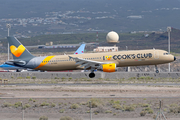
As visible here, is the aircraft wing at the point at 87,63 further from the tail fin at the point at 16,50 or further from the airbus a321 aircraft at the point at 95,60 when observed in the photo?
the tail fin at the point at 16,50

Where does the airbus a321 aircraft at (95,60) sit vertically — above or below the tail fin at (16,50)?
below

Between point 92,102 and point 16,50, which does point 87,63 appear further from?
point 92,102

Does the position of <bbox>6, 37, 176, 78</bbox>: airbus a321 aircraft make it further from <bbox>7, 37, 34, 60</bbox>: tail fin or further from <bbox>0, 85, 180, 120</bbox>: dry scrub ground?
<bbox>0, 85, 180, 120</bbox>: dry scrub ground

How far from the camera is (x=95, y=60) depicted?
1863 inches

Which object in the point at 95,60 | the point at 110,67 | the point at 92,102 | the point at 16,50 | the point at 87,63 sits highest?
the point at 16,50

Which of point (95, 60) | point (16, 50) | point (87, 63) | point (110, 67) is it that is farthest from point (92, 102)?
point (16, 50)

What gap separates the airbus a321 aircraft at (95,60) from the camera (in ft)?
151

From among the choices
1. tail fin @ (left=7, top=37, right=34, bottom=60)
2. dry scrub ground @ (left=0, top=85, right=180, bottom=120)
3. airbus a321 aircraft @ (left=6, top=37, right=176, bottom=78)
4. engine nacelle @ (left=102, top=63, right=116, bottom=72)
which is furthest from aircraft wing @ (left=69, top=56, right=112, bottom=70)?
tail fin @ (left=7, top=37, right=34, bottom=60)

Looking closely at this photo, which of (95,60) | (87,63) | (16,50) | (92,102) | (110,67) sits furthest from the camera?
(16,50)

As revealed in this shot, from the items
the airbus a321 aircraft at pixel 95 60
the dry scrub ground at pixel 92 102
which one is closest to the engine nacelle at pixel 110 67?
the airbus a321 aircraft at pixel 95 60

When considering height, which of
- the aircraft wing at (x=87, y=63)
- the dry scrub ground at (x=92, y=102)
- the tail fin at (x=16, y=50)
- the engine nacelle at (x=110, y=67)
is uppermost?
the tail fin at (x=16, y=50)

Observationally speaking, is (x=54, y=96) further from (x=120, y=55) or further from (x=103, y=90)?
(x=120, y=55)

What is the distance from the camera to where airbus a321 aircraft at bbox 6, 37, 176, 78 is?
45.9 m

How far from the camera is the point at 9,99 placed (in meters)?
32.4
